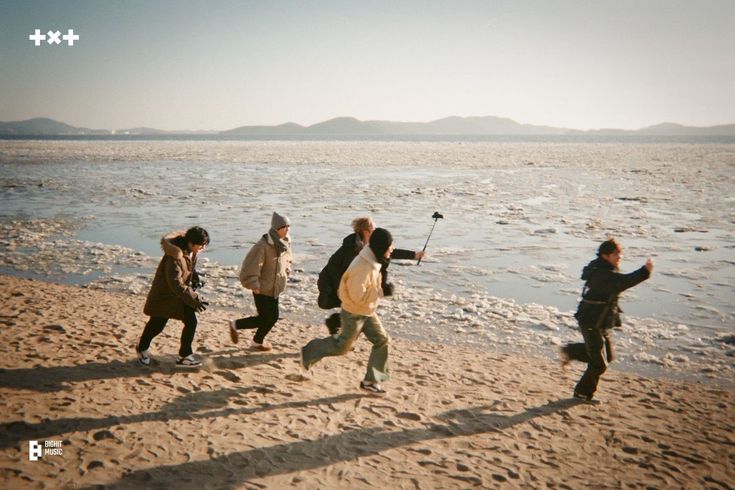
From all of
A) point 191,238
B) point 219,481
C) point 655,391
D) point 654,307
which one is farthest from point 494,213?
point 219,481

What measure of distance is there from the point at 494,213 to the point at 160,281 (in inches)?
579

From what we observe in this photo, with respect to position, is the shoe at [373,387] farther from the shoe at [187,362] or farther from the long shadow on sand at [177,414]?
the shoe at [187,362]

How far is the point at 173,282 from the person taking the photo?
4820 millimetres

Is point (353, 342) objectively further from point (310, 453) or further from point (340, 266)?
point (310, 453)

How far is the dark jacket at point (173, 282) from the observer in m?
4.82

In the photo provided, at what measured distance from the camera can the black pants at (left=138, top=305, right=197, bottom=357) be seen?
207 inches

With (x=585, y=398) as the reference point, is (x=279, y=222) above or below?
above

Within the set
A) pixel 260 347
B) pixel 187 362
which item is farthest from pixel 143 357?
pixel 260 347

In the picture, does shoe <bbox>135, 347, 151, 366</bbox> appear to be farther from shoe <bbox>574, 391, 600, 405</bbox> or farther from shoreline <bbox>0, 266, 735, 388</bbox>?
shoe <bbox>574, 391, 600, 405</bbox>

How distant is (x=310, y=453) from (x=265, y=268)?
229cm

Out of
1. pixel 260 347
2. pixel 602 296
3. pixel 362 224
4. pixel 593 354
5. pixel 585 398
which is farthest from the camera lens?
pixel 260 347

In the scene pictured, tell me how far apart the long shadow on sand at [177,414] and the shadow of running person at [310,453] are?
677 millimetres

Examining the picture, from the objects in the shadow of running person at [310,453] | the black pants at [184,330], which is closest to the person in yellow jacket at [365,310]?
the shadow of running person at [310,453]

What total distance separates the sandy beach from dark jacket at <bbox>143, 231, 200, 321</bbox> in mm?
819
